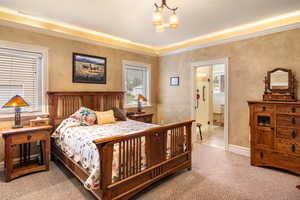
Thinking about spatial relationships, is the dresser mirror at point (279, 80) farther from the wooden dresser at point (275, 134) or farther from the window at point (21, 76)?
the window at point (21, 76)

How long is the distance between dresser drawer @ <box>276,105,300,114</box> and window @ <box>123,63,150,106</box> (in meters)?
3.28

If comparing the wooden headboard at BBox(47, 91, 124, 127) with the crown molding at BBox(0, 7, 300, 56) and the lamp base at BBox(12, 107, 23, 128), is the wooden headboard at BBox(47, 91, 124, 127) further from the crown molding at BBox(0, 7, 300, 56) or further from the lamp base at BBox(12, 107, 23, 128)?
the crown molding at BBox(0, 7, 300, 56)

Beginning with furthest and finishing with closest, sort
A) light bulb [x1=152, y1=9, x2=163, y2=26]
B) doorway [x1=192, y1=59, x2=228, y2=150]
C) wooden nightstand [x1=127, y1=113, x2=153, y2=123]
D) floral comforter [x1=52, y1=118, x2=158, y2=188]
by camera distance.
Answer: wooden nightstand [x1=127, y1=113, x2=153, y2=123] < doorway [x1=192, y1=59, x2=228, y2=150] < light bulb [x1=152, y1=9, x2=163, y2=26] < floral comforter [x1=52, y1=118, x2=158, y2=188]

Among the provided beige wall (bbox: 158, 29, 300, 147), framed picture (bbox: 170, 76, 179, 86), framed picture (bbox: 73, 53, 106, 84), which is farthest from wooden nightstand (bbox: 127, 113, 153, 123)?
framed picture (bbox: 170, 76, 179, 86)

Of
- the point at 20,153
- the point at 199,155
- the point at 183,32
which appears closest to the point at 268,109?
the point at 199,155

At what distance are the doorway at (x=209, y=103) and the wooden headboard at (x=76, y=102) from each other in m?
2.13

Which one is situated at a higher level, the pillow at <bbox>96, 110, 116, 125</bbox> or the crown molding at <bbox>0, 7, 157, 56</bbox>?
the crown molding at <bbox>0, 7, 157, 56</bbox>

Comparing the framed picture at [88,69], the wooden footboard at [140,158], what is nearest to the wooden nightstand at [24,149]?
the framed picture at [88,69]

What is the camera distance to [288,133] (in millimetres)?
2742

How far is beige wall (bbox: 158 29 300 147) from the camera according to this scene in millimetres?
3074

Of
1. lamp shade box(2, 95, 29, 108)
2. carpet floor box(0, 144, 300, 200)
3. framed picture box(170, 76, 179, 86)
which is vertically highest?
framed picture box(170, 76, 179, 86)

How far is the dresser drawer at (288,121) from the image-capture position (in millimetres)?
2668

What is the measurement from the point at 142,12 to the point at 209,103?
422 cm

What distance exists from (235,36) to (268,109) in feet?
5.65
